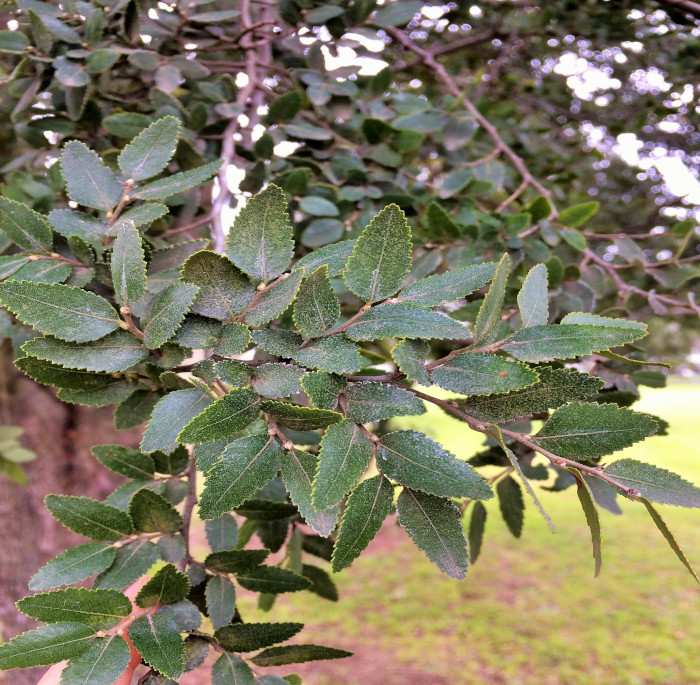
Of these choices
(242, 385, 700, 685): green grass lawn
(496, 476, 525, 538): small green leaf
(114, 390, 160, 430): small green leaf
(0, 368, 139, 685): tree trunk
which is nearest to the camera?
(114, 390, 160, 430): small green leaf

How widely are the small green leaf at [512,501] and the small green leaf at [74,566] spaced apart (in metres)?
0.76

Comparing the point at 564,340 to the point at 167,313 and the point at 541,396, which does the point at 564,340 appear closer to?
the point at 541,396

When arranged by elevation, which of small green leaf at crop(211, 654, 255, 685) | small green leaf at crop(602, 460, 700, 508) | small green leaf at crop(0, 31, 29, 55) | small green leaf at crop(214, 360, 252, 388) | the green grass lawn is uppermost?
small green leaf at crop(0, 31, 29, 55)

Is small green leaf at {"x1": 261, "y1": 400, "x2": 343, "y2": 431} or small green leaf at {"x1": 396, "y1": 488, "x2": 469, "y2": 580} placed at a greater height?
small green leaf at {"x1": 261, "y1": 400, "x2": 343, "y2": 431}

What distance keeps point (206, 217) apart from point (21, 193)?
0.44 m

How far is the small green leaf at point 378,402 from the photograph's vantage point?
1.88ft

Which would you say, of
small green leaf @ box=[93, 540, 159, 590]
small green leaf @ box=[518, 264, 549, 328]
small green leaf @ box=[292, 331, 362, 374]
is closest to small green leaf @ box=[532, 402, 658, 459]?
small green leaf @ box=[518, 264, 549, 328]

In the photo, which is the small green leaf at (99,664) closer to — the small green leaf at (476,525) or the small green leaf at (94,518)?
the small green leaf at (94,518)

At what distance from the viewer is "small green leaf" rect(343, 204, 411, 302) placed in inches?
23.8

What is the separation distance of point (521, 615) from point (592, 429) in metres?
4.25

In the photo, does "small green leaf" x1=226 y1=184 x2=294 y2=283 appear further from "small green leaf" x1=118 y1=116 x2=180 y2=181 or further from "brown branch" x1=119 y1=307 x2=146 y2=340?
"small green leaf" x1=118 y1=116 x2=180 y2=181

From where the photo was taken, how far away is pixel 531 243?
4.14 feet

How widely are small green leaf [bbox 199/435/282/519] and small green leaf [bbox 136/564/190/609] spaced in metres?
0.17

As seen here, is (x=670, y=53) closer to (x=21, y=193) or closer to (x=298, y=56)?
(x=298, y=56)
